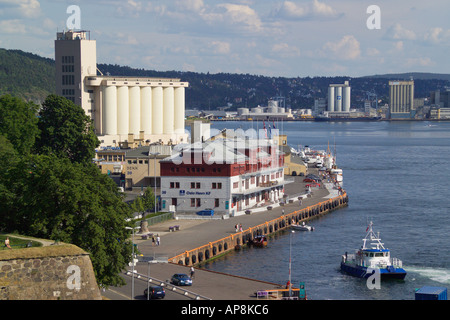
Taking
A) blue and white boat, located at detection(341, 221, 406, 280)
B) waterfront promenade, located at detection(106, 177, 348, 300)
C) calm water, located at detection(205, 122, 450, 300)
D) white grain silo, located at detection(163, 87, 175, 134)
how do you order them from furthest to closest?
white grain silo, located at detection(163, 87, 175, 134)
blue and white boat, located at detection(341, 221, 406, 280)
calm water, located at detection(205, 122, 450, 300)
waterfront promenade, located at detection(106, 177, 348, 300)

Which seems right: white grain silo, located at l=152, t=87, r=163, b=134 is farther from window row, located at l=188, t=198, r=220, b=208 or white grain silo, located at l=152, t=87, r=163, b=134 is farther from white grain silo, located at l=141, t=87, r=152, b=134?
window row, located at l=188, t=198, r=220, b=208

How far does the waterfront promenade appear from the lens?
29.4m

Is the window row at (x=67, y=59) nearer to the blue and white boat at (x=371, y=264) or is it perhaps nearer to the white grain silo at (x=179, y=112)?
the white grain silo at (x=179, y=112)

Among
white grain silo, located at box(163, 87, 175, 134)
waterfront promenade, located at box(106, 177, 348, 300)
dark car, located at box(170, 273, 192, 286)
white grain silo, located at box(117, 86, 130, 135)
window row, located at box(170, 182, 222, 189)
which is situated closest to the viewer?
waterfront promenade, located at box(106, 177, 348, 300)

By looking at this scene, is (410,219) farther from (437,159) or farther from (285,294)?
(437,159)

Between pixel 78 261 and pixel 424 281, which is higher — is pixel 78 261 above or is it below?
above

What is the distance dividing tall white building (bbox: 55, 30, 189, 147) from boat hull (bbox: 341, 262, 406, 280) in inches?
2005

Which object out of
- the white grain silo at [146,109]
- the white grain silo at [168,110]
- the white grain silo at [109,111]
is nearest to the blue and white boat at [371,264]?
the white grain silo at [109,111]

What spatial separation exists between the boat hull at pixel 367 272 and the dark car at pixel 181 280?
1062cm

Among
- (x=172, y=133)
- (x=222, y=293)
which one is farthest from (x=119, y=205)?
(x=172, y=133)

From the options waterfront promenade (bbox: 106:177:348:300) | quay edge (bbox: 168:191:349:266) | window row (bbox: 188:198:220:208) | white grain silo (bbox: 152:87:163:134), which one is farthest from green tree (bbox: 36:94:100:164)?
white grain silo (bbox: 152:87:163:134)

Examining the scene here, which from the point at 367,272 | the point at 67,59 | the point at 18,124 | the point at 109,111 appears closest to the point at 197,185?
the point at 18,124
